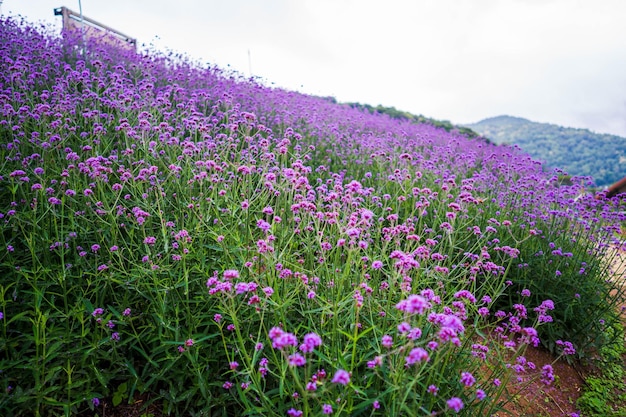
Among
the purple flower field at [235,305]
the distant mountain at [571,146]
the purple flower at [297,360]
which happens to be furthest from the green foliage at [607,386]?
the distant mountain at [571,146]

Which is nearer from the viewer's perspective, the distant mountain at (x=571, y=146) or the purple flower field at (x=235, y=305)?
the purple flower field at (x=235, y=305)

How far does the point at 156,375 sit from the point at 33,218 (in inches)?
58.6

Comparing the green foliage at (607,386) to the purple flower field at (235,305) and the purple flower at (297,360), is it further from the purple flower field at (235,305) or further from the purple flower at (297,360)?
the purple flower at (297,360)

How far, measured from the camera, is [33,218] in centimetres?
272

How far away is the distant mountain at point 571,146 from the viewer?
21234mm

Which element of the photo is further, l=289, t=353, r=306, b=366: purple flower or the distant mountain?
the distant mountain

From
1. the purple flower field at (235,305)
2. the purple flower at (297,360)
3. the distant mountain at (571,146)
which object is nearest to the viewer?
the purple flower at (297,360)

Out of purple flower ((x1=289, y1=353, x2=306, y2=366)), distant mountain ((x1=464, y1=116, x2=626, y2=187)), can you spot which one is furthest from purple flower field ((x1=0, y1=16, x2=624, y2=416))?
distant mountain ((x1=464, y1=116, x2=626, y2=187))

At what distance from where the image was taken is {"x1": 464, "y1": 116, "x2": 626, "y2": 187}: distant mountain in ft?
69.7

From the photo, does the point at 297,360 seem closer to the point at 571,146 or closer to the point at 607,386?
the point at 607,386

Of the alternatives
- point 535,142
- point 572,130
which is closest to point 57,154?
point 535,142

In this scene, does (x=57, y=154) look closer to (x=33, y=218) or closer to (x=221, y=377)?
(x=33, y=218)

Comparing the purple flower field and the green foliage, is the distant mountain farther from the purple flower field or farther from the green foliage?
the purple flower field

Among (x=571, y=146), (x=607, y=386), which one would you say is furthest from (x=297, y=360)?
(x=571, y=146)
